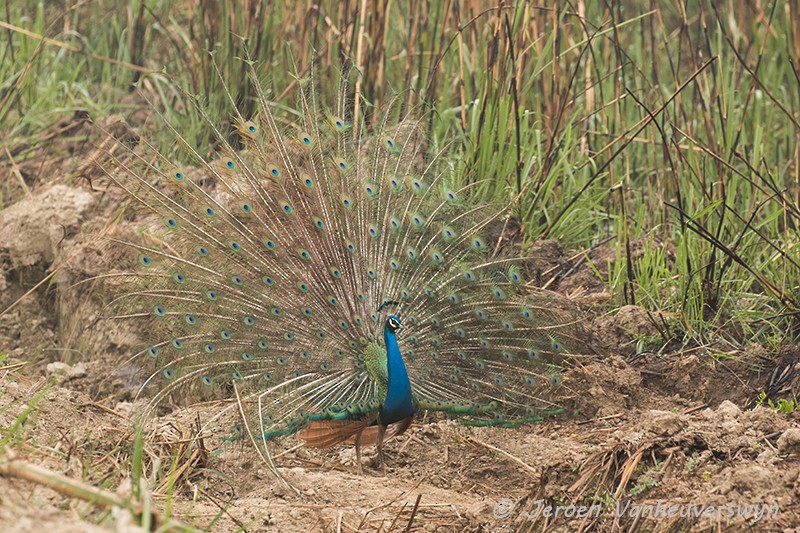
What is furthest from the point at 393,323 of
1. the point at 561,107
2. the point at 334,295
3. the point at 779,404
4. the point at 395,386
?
the point at 561,107

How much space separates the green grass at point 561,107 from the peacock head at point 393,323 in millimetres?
1299

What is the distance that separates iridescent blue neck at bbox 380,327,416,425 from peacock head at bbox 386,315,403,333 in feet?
0.05

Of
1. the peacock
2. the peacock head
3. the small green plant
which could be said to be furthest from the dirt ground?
the peacock head

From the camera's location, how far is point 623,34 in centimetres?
794

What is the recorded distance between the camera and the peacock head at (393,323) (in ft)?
16.1

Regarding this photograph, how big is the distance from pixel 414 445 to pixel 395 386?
646 millimetres

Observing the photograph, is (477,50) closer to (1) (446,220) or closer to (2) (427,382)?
(1) (446,220)

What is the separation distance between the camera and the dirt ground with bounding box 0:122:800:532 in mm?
3770

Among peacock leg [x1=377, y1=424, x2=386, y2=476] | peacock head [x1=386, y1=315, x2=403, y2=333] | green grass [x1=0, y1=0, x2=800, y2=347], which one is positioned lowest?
peacock leg [x1=377, y1=424, x2=386, y2=476]

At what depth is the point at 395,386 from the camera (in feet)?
16.0

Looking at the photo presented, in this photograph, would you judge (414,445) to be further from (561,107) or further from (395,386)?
(561,107)

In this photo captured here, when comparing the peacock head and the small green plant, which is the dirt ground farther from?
the peacock head

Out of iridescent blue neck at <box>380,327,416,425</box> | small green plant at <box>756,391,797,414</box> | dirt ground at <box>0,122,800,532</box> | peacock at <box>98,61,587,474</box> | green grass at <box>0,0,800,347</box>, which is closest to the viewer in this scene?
dirt ground at <box>0,122,800,532</box>

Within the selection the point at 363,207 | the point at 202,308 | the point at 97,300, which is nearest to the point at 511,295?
the point at 363,207
